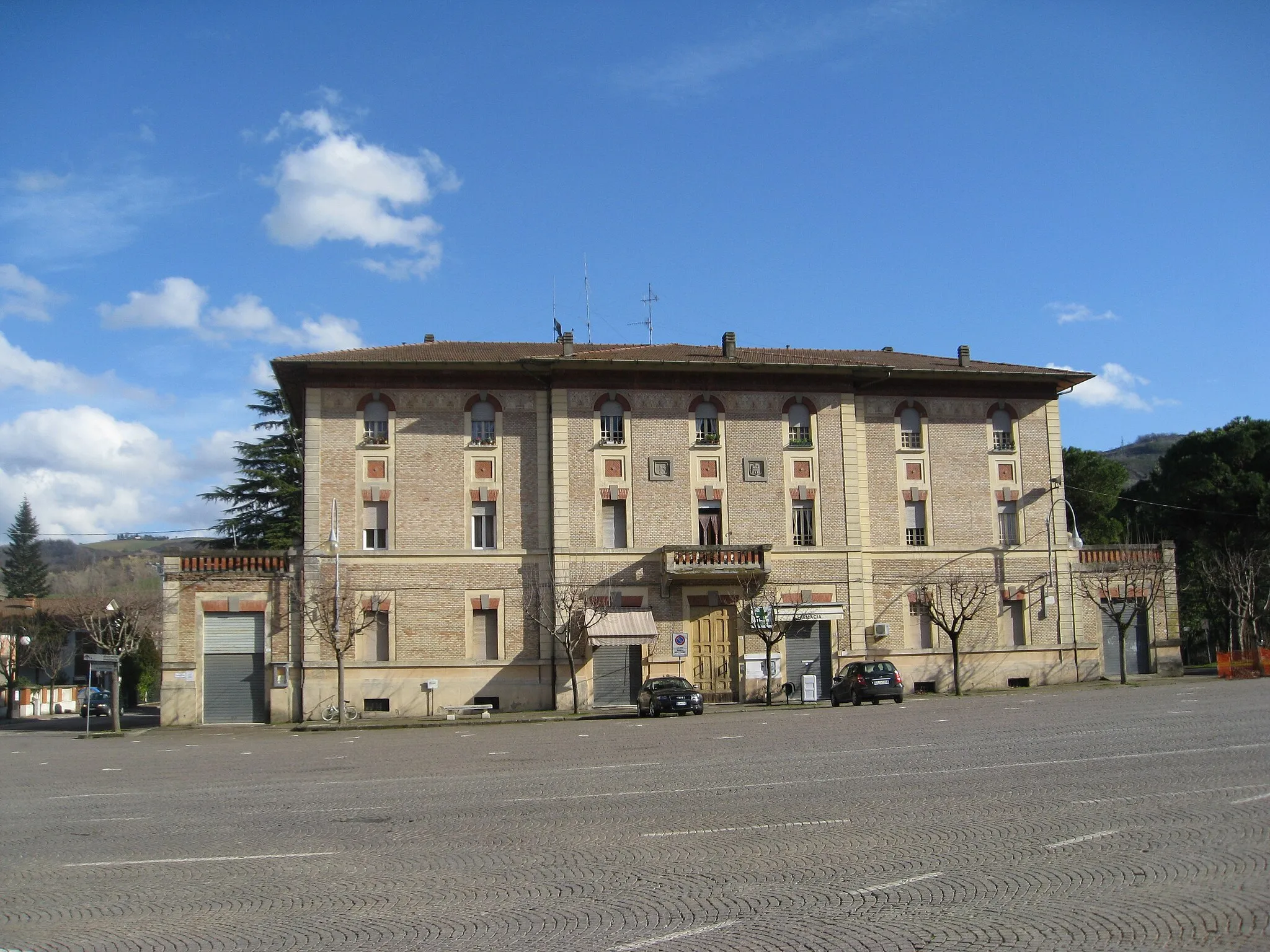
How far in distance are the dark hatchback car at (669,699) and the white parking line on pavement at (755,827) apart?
76.5 feet

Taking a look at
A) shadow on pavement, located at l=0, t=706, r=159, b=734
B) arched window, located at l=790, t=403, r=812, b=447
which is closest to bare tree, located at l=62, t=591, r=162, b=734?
shadow on pavement, located at l=0, t=706, r=159, b=734

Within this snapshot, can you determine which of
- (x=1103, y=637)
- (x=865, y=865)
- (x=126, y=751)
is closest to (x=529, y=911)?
(x=865, y=865)

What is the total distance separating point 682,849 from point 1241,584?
50.3m

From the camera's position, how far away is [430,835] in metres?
13.1

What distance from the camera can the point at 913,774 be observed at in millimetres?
16969

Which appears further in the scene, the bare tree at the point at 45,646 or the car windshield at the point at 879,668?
the bare tree at the point at 45,646

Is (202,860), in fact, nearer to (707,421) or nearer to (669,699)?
(669,699)

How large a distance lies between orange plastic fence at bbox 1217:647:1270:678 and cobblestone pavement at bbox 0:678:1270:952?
90.5ft

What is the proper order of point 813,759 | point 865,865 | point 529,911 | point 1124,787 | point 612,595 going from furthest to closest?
1. point 612,595
2. point 813,759
3. point 1124,787
4. point 865,865
5. point 529,911

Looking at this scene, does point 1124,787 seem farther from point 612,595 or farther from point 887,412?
point 887,412

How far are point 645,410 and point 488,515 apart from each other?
7.06 meters

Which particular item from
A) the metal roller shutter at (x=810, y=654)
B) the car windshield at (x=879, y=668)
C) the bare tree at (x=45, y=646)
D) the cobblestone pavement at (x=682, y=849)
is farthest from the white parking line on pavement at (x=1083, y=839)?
the bare tree at (x=45, y=646)

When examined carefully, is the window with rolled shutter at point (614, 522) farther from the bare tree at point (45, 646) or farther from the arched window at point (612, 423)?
the bare tree at point (45, 646)

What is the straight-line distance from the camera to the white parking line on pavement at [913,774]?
52.6 feet
